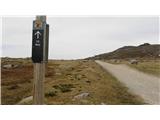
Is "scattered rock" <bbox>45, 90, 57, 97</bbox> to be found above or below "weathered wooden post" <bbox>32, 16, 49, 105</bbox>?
Result: below

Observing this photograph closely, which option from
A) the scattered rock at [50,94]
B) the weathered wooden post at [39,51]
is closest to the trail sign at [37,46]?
the weathered wooden post at [39,51]

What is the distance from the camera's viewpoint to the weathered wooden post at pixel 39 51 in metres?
6.34

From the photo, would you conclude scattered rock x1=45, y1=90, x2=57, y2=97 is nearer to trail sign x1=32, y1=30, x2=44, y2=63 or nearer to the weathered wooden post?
the weathered wooden post

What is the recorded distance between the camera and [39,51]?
20.8 ft

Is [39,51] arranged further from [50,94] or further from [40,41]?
[50,94]

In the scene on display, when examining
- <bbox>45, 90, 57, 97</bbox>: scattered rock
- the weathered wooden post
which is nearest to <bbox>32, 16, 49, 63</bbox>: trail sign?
the weathered wooden post

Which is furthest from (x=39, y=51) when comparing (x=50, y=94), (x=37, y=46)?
(x=50, y=94)

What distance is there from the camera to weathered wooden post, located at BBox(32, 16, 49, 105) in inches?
250

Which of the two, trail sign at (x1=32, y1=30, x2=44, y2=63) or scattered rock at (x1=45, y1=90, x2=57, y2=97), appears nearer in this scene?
trail sign at (x1=32, y1=30, x2=44, y2=63)

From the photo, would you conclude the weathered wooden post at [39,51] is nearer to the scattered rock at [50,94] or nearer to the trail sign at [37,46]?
the trail sign at [37,46]

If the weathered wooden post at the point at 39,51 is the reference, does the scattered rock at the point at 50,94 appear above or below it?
below
